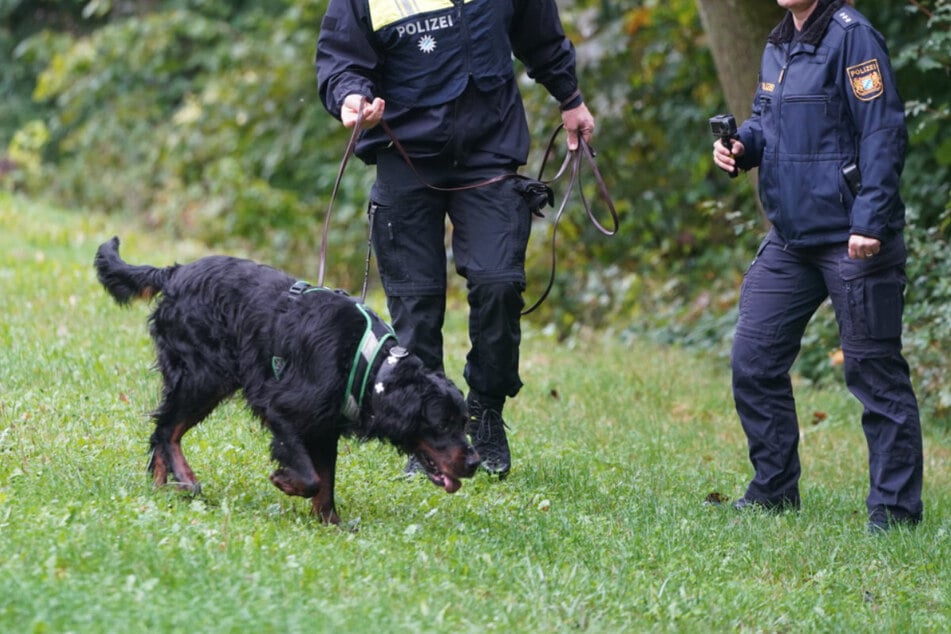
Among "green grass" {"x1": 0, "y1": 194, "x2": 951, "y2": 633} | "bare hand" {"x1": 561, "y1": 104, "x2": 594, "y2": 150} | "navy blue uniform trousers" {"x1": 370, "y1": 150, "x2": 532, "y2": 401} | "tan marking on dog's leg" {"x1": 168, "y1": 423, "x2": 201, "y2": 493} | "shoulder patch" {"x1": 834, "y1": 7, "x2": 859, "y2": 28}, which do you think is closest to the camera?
"green grass" {"x1": 0, "y1": 194, "x2": 951, "y2": 633}

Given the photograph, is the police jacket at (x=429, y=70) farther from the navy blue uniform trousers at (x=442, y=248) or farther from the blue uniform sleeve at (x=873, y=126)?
the blue uniform sleeve at (x=873, y=126)

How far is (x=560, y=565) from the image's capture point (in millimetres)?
4176

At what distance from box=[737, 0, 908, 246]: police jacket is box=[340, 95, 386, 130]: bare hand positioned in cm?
154

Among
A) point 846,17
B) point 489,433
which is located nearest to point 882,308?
point 846,17

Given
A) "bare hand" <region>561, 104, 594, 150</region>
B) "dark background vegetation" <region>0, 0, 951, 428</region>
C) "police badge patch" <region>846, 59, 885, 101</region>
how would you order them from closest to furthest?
"police badge patch" <region>846, 59, 885, 101</region> < "bare hand" <region>561, 104, 594, 150</region> < "dark background vegetation" <region>0, 0, 951, 428</region>

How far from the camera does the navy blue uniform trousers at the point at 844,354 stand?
4.84m

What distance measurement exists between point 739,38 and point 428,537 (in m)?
4.81

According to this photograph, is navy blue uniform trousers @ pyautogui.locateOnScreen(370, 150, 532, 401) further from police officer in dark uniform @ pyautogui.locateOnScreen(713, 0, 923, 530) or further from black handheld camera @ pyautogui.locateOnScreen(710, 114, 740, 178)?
police officer in dark uniform @ pyautogui.locateOnScreen(713, 0, 923, 530)

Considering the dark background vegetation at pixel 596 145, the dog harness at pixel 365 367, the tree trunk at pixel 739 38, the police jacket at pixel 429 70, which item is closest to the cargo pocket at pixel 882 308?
the police jacket at pixel 429 70

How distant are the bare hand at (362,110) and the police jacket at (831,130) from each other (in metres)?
1.54

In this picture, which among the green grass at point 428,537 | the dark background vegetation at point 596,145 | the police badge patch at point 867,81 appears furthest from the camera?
the dark background vegetation at point 596,145

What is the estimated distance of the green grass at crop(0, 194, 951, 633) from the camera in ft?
11.2

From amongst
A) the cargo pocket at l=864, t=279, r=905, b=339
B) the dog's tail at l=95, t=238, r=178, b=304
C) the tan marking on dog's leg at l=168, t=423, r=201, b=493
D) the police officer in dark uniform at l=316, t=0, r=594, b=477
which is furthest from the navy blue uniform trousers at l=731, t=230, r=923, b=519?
the dog's tail at l=95, t=238, r=178, b=304

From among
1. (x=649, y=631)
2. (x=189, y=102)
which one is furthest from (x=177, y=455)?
(x=189, y=102)
